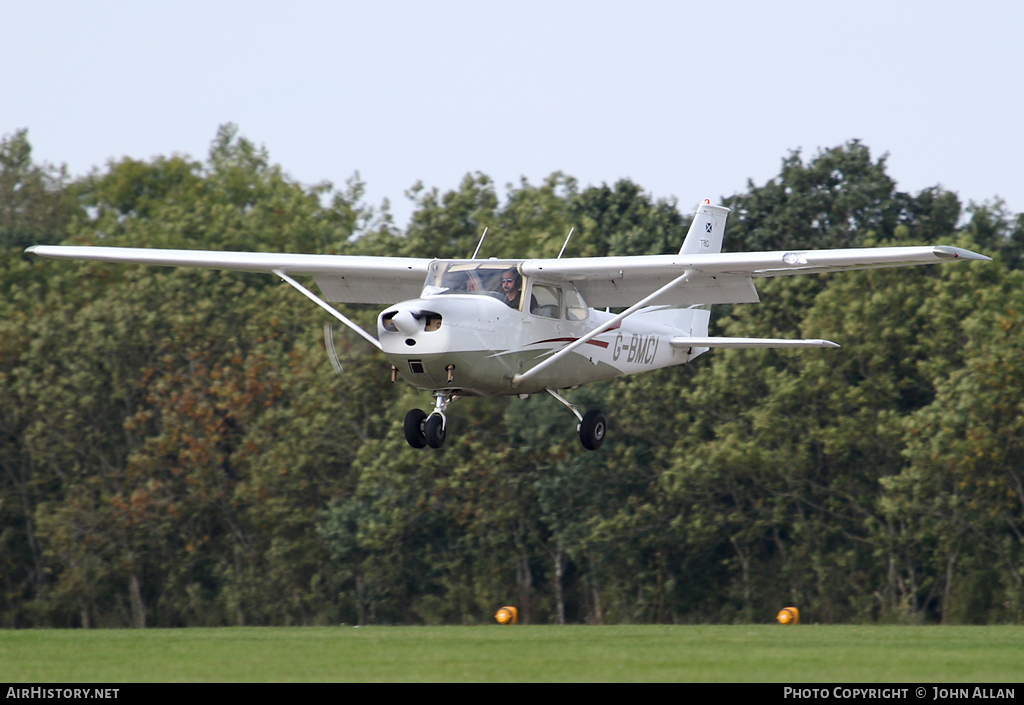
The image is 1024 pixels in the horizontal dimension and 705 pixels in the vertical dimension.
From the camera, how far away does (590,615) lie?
3831 cm

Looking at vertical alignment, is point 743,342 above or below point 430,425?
above

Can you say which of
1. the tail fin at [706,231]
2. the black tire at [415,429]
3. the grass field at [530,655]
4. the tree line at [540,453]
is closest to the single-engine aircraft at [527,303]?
the black tire at [415,429]

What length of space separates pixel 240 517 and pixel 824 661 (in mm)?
30264

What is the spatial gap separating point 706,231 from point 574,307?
16.7ft

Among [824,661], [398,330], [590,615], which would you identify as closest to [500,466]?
[590,615]

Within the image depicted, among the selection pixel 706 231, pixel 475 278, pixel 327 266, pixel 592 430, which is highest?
pixel 706 231

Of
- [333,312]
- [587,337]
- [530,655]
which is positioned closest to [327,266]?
[333,312]

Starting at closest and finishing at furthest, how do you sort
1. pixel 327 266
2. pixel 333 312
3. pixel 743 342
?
1. pixel 333 312
2. pixel 743 342
3. pixel 327 266

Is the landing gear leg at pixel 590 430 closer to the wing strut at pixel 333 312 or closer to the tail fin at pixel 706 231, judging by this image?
the wing strut at pixel 333 312

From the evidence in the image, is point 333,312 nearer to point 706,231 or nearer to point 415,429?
point 415,429

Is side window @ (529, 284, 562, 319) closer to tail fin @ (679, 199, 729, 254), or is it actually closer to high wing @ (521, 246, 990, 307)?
high wing @ (521, 246, 990, 307)

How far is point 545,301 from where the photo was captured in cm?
1723
